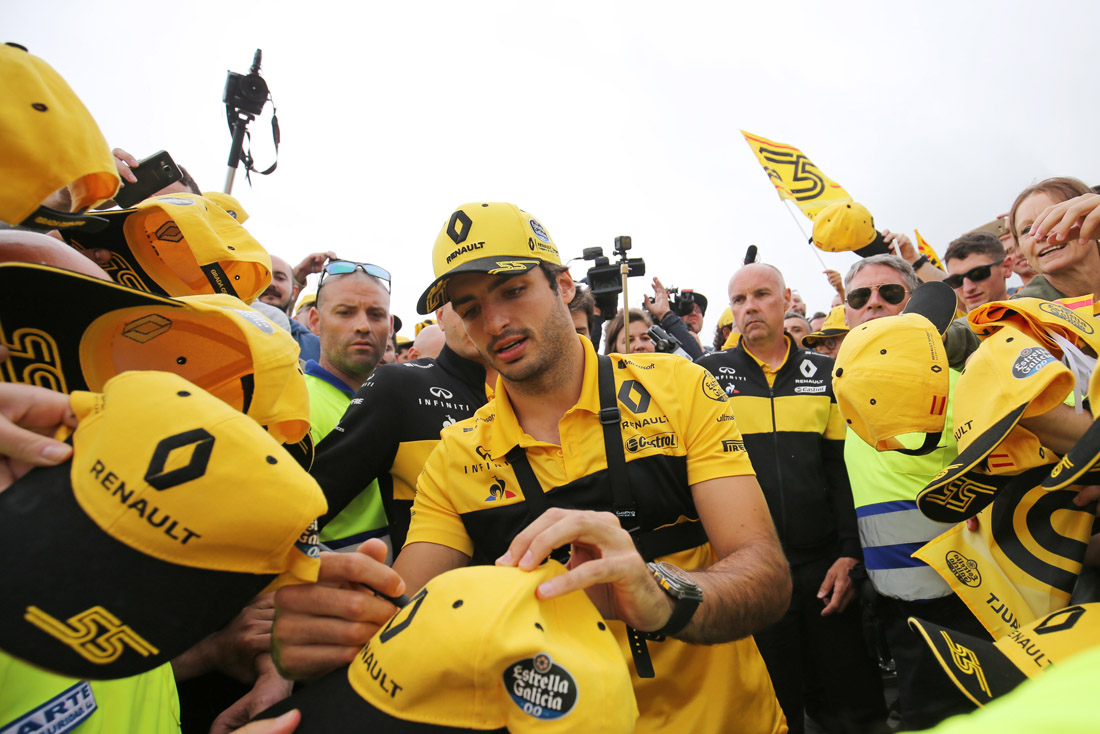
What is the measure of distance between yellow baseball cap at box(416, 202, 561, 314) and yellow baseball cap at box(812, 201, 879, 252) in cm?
300

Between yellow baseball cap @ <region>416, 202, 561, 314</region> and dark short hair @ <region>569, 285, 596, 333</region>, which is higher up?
yellow baseball cap @ <region>416, 202, 561, 314</region>

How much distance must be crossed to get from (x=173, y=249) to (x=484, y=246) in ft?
3.37

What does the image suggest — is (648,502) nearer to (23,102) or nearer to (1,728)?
(1,728)

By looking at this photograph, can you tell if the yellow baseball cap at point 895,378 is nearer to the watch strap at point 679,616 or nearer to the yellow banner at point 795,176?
the watch strap at point 679,616

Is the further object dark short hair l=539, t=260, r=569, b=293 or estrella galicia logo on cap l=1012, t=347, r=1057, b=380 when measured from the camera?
dark short hair l=539, t=260, r=569, b=293

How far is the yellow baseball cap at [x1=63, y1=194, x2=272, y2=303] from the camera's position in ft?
5.69

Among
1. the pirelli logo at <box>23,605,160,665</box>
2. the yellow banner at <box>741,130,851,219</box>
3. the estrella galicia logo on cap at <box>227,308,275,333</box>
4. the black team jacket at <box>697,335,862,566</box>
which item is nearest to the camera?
the pirelli logo at <box>23,605,160,665</box>

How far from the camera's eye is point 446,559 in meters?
2.08

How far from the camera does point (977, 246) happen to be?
4.01 meters

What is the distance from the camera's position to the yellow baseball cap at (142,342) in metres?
1.09

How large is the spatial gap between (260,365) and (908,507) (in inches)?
129

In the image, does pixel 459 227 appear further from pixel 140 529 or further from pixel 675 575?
pixel 140 529

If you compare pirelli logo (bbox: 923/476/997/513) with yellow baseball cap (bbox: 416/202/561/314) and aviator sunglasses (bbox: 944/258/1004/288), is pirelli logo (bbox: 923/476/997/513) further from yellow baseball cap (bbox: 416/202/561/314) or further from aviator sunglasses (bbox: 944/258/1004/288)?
aviator sunglasses (bbox: 944/258/1004/288)

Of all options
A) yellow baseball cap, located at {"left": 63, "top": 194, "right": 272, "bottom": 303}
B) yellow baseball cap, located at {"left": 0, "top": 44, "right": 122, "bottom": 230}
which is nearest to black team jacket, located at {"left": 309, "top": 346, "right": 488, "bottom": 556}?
yellow baseball cap, located at {"left": 63, "top": 194, "right": 272, "bottom": 303}
